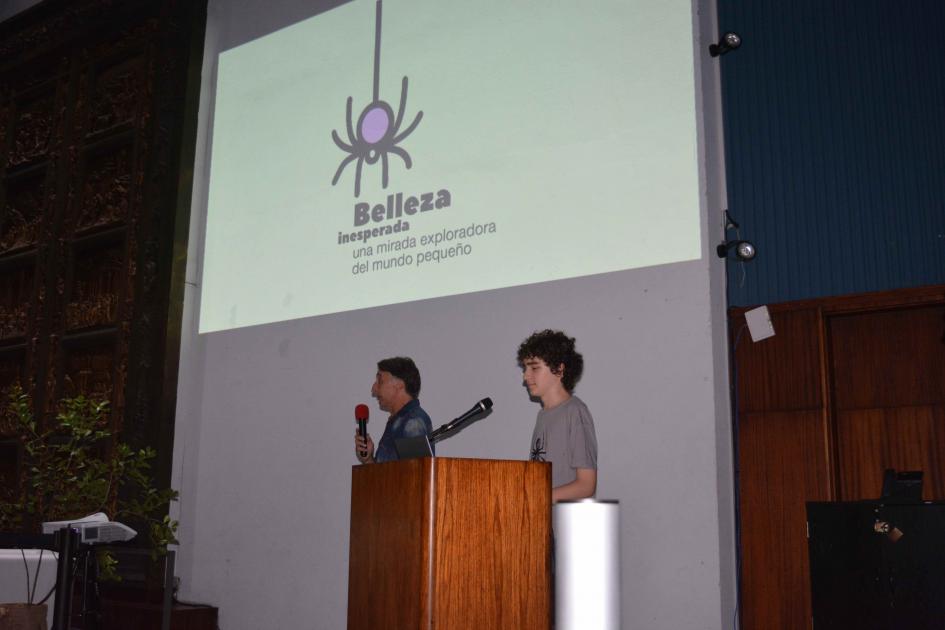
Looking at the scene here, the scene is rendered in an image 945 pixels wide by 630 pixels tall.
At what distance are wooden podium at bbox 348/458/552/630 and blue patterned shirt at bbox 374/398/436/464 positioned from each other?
945mm

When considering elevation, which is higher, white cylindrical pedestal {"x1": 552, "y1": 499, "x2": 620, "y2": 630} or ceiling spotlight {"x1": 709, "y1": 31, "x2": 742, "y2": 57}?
ceiling spotlight {"x1": 709, "y1": 31, "x2": 742, "y2": 57}

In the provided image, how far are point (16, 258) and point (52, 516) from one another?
5.97 feet

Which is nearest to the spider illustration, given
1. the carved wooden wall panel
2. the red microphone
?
the carved wooden wall panel

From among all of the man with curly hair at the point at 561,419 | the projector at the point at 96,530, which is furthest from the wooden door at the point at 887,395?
the projector at the point at 96,530

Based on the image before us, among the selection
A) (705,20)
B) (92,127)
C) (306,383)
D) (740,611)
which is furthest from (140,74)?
(740,611)

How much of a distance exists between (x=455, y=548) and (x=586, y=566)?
2.00ft

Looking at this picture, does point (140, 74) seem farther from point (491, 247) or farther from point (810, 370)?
point (810, 370)

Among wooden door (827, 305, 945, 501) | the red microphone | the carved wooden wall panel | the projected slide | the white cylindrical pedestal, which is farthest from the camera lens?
the carved wooden wall panel

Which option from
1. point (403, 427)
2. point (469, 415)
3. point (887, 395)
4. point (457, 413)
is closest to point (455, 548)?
point (469, 415)

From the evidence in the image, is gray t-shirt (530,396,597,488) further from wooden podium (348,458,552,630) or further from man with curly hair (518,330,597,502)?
wooden podium (348,458,552,630)

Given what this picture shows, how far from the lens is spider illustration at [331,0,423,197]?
3.89 meters

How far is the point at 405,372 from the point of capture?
3623mm

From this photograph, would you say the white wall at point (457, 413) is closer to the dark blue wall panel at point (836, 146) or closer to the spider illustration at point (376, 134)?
the dark blue wall panel at point (836, 146)

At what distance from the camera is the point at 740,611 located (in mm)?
3016
